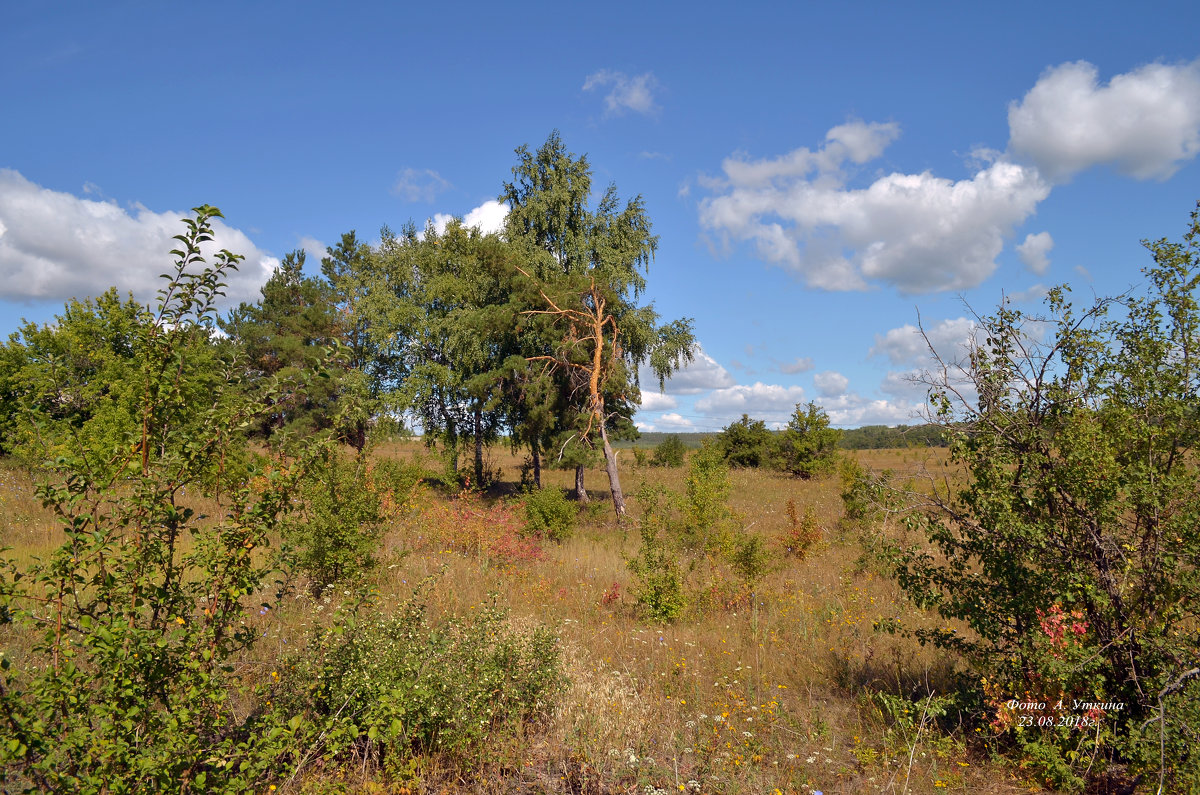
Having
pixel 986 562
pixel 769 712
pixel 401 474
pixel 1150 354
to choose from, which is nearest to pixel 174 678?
pixel 769 712

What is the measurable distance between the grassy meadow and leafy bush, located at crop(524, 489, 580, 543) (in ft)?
8.23

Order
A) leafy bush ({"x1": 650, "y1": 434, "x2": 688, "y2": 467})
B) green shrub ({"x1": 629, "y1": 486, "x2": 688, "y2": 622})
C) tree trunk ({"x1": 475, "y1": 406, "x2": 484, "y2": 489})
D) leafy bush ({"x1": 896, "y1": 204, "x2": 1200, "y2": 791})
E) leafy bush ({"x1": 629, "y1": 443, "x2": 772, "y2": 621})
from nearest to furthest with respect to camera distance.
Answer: leafy bush ({"x1": 896, "y1": 204, "x2": 1200, "y2": 791})
green shrub ({"x1": 629, "y1": 486, "x2": 688, "y2": 622})
leafy bush ({"x1": 629, "y1": 443, "x2": 772, "y2": 621})
tree trunk ({"x1": 475, "y1": 406, "x2": 484, "y2": 489})
leafy bush ({"x1": 650, "y1": 434, "x2": 688, "y2": 467})

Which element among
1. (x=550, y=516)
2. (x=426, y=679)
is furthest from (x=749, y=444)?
(x=426, y=679)

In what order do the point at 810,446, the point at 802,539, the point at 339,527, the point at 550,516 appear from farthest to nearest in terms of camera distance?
the point at 810,446, the point at 550,516, the point at 802,539, the point at 339,527

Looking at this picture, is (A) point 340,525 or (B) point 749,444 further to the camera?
(B) point 749,444

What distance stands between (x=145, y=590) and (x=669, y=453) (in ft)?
113

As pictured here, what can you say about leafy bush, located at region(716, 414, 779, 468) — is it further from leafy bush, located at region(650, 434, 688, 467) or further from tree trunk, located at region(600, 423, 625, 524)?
tree trunk, located at region(600, 423, 625, 524)

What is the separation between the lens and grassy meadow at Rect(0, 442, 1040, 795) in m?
3.96

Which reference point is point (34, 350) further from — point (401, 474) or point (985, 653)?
point (985, 653)

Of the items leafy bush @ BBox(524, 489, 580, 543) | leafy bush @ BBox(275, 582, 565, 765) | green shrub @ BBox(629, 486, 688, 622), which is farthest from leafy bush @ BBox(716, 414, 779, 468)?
leafy bush @ BBox(275, 582, 565, 765)

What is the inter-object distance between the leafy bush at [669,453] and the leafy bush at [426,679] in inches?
1224

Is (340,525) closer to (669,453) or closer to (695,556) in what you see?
(695,556)

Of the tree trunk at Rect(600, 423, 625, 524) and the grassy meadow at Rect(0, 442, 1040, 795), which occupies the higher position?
the tree trunk at Rect(600, 423, 625, 524)

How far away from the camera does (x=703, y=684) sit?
18.9 feet
